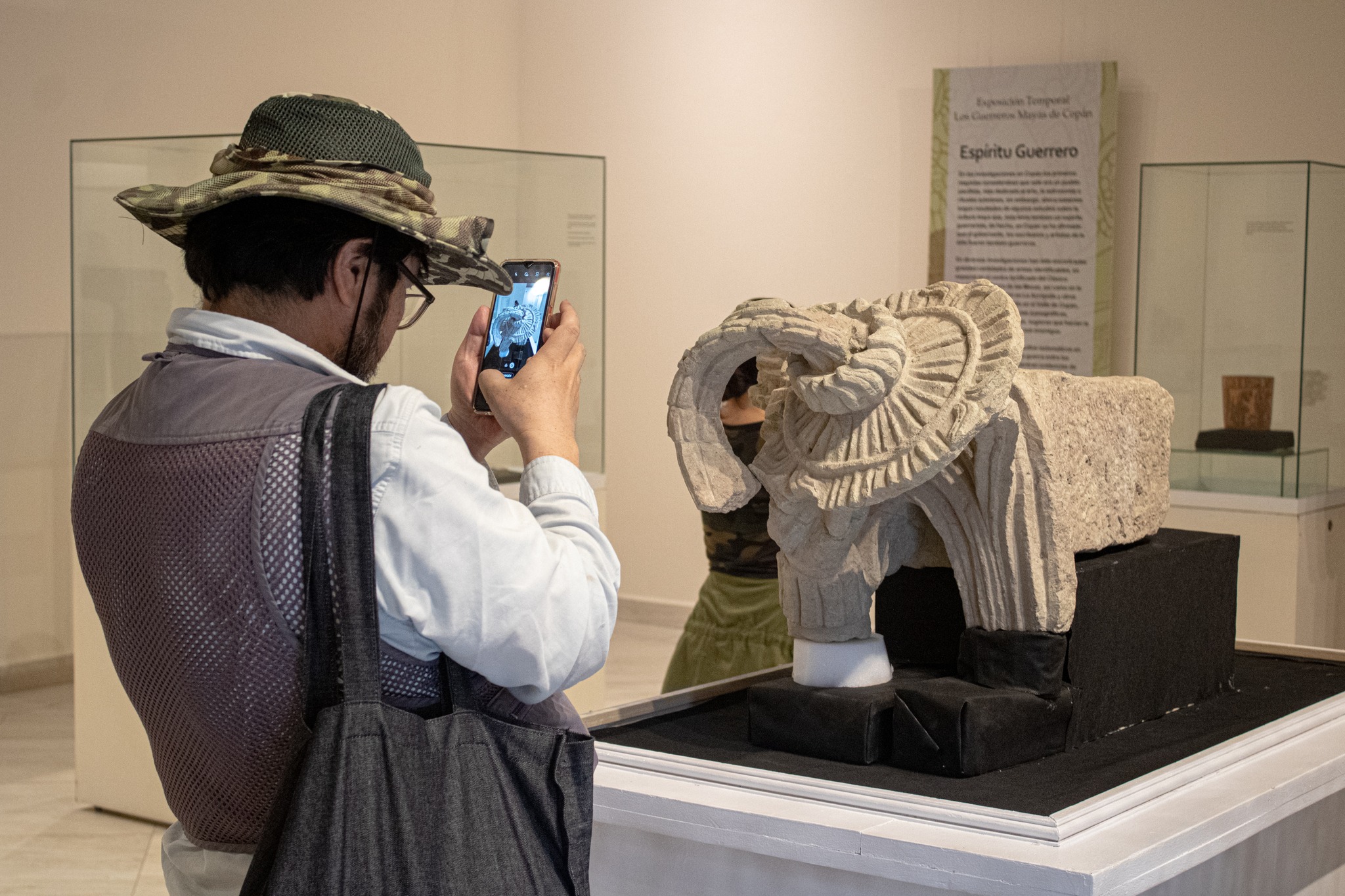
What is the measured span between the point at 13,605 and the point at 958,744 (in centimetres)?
496

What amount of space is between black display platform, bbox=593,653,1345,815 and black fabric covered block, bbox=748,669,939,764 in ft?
0.06

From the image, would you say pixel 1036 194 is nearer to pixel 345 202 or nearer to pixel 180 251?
pixel 180 251

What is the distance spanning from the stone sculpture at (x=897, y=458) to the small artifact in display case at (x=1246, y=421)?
8.87ft

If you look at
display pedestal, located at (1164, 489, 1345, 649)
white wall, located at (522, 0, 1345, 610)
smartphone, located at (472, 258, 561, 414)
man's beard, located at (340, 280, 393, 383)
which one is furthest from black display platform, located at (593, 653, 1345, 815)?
white wall, located at (522, 0, 1345, 610)

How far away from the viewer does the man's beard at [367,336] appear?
1.37m

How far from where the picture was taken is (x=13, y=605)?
581cm

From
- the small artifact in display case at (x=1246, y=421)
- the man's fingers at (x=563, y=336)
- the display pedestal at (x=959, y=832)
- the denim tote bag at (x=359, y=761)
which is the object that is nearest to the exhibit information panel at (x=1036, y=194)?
the small artifact in display case at (x=1246, y=421)

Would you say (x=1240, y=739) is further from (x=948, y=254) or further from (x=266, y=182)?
(x=948, y=254)

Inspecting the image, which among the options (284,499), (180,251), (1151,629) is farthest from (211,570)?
(180,251)

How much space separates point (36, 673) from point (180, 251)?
2.57m

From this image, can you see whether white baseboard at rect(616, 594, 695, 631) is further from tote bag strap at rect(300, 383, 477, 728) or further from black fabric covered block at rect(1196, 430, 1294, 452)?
tote bag strap at rect(300, 383, 477, 728)

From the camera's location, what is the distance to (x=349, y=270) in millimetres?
1351

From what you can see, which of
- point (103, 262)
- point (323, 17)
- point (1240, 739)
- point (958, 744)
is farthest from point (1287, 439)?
point (323, 17)

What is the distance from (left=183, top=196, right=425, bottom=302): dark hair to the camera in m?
1.32
